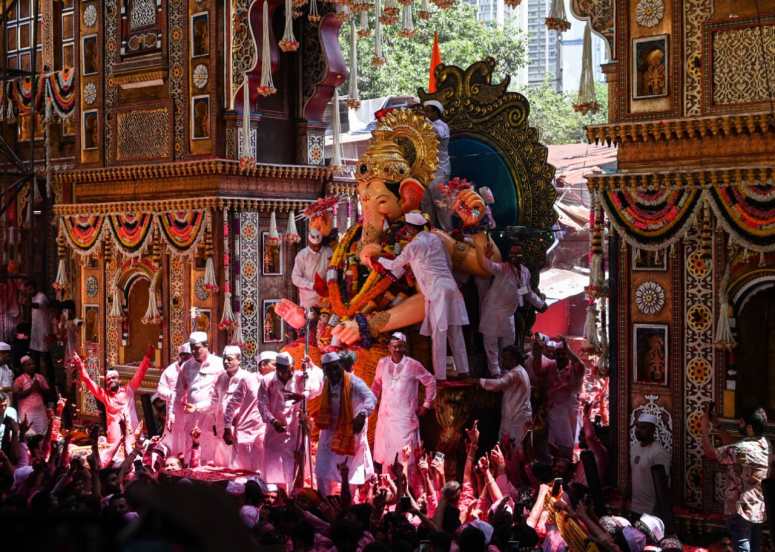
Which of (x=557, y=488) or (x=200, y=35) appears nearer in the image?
(x=557, y=488)

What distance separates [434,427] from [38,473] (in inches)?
195

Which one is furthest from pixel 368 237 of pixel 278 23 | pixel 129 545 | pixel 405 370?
pixel 129 545

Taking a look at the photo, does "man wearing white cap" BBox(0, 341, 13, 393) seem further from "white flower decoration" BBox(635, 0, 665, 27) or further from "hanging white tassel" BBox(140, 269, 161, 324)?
"white flower decoration" BBox(635, 0, 665, 27)

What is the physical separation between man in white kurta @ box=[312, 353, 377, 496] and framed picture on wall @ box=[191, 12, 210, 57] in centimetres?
560

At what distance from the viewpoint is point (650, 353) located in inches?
408

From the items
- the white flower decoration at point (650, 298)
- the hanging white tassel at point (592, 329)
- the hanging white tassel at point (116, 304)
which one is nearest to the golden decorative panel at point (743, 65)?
the white flower decoration at point (650, 298)

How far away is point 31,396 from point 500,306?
5538mm

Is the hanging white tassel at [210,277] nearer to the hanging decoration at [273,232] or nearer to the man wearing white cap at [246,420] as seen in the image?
the hanging decoration at [273,232]

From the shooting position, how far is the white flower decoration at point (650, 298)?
33.8ft

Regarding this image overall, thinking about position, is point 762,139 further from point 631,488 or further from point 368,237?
point 368,237

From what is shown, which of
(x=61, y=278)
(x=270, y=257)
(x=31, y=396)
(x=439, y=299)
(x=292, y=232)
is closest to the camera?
(x=439, y=299)

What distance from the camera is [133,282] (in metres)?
16.5

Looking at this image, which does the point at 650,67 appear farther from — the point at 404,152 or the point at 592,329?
the point at 404,152

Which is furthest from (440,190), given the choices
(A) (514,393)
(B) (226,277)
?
(B) (226,277)
